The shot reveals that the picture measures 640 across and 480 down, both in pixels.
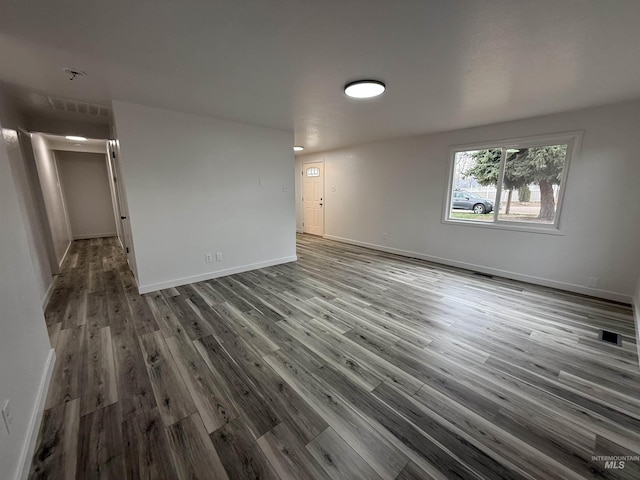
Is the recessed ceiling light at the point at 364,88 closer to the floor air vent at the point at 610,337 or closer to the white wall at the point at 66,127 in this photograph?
the floor air vent at the point at 610,337

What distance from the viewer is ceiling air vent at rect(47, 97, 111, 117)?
10.1ft

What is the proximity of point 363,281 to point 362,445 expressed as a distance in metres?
2.57

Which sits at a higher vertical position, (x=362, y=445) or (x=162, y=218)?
(x=162, y=218)

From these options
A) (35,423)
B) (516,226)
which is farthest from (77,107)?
(516,226)

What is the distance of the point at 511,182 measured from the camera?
397cm

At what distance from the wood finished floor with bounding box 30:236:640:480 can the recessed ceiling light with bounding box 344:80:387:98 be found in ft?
7.67

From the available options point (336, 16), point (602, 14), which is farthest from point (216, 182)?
point (602, 14)

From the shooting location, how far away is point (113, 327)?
2600 millimetres

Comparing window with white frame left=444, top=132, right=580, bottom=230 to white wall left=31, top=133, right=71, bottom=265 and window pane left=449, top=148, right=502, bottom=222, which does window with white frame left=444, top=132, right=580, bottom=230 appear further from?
white wall left=31, top=133, right=71, bottom=265

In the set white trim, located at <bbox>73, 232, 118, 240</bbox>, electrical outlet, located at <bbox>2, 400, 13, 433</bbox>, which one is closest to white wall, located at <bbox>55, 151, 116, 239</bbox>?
white trim, located at <bbox>73, 232, 118, 240</bbox>

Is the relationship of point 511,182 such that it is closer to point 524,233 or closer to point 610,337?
point 524,233

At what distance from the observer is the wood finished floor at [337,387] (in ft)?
4.37

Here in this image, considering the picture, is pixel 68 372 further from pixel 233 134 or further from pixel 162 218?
pixel 233 134

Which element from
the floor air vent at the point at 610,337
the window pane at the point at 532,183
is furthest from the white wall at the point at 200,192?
the floor air vent at the point at 610,337
